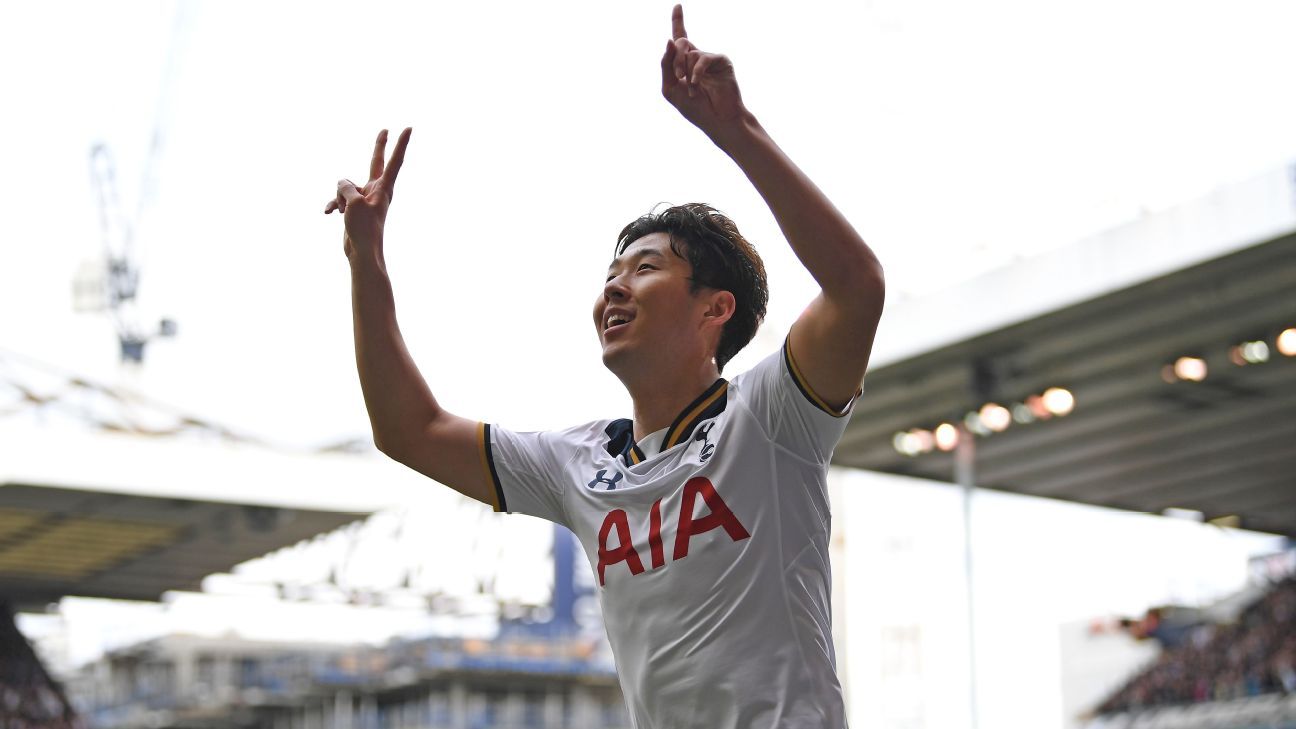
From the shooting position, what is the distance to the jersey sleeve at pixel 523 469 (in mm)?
2600

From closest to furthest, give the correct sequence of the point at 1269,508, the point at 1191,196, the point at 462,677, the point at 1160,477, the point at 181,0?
the point at 1191,196, the point at 1160,477, the point at 1269,508, the point at 181,0, the point at 462,677

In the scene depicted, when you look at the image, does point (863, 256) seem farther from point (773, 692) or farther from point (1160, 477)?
point (1160, 477)

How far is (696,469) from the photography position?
89.4 inches

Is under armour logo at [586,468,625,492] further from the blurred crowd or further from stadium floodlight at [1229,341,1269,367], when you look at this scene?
the blurred crowd

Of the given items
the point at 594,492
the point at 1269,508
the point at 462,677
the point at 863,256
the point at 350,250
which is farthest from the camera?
the point at 462,677

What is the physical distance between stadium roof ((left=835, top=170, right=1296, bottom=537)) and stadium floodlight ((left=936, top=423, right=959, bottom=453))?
0.14 metres

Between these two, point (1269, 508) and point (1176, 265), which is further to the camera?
point (1269, 508)

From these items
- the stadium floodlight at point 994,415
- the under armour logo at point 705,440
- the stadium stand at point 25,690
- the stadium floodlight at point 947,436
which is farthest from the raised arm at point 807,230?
the stadium stand at point 25,690

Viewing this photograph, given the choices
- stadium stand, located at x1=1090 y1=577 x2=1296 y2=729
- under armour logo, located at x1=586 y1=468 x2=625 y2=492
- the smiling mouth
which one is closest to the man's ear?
the smiling mouth

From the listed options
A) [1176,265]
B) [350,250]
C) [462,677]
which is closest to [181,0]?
[462,677]

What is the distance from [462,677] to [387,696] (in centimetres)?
400

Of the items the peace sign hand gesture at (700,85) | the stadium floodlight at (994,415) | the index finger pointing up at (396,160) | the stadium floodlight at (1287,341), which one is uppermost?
the stadium floodlight at (1287,341)

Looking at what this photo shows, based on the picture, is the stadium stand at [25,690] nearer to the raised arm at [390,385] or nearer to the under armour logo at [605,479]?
the raised arm at [390,385]

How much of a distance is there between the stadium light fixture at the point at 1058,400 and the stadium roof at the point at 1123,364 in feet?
0.40
